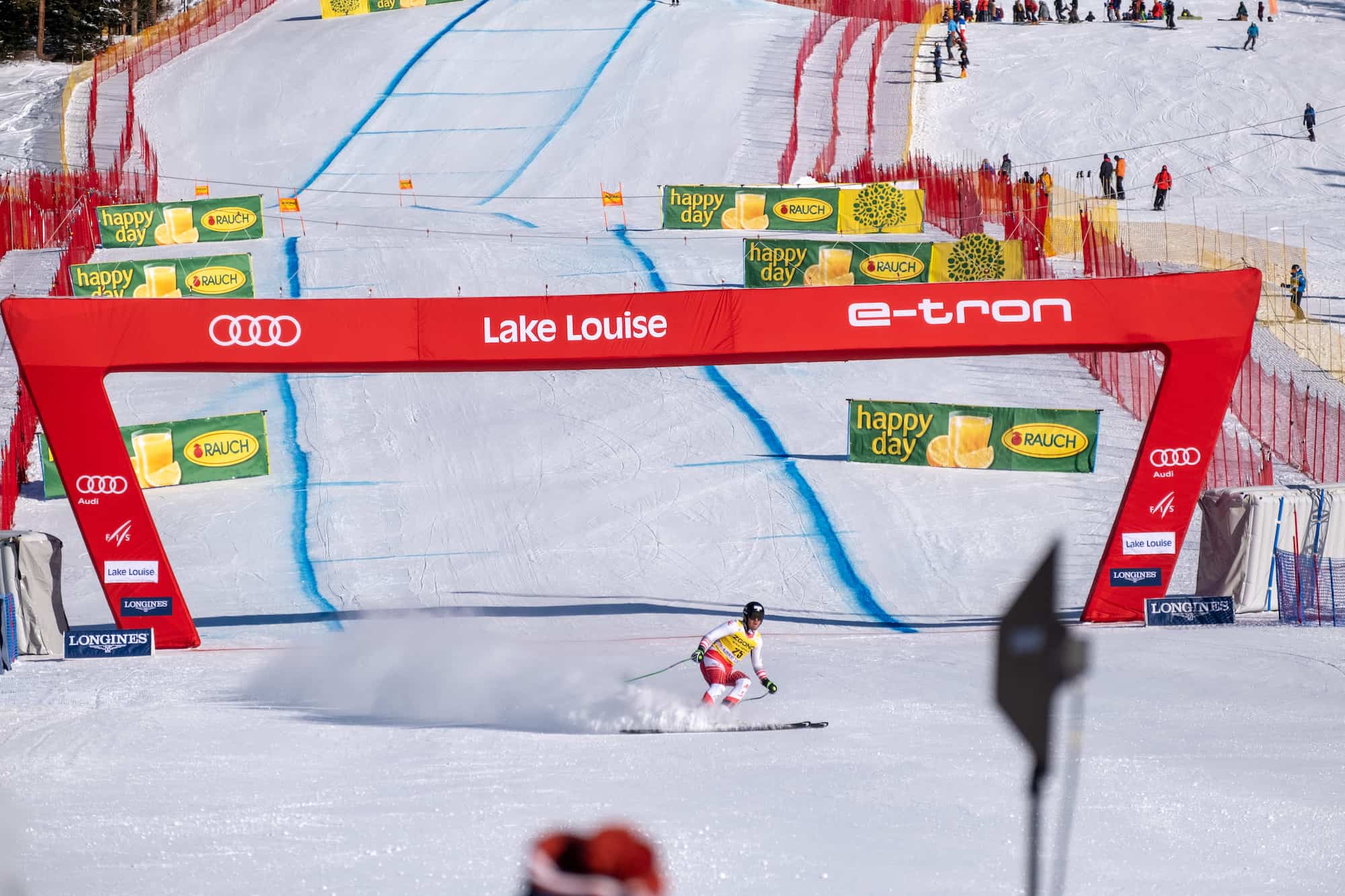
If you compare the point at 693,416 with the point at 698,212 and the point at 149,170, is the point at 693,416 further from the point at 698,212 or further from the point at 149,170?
the point at 149,170

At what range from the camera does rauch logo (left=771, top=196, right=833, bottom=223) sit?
34438mm

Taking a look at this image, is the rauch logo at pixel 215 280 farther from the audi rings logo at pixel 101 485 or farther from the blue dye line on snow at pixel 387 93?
the audi rings logo at pixel 101 485

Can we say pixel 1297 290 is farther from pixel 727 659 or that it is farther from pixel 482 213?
pixel 727 659

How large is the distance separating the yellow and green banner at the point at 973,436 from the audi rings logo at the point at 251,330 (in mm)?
9802

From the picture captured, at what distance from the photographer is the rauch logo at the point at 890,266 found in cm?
2952

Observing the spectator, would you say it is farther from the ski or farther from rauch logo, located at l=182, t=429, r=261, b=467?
rauch logo, located at l=182, t=429, r=261, b=467

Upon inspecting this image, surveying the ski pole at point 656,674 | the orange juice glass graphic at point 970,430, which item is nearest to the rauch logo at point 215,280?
the orange juice glass graphic at point 970,430

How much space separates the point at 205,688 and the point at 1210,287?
10.2 m

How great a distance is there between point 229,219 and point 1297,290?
2337 centimetres

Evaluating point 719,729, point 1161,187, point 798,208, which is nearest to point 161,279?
point 798,208

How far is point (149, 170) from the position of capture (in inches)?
1639

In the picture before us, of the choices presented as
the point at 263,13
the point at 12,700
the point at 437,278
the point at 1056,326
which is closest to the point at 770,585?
Answer: the point at 1056,326

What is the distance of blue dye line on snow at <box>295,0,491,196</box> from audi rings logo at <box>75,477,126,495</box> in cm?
2701

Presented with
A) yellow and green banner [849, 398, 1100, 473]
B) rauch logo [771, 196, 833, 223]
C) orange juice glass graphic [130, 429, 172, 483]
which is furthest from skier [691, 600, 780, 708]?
rauch logo [771, 196, 833, 223]
